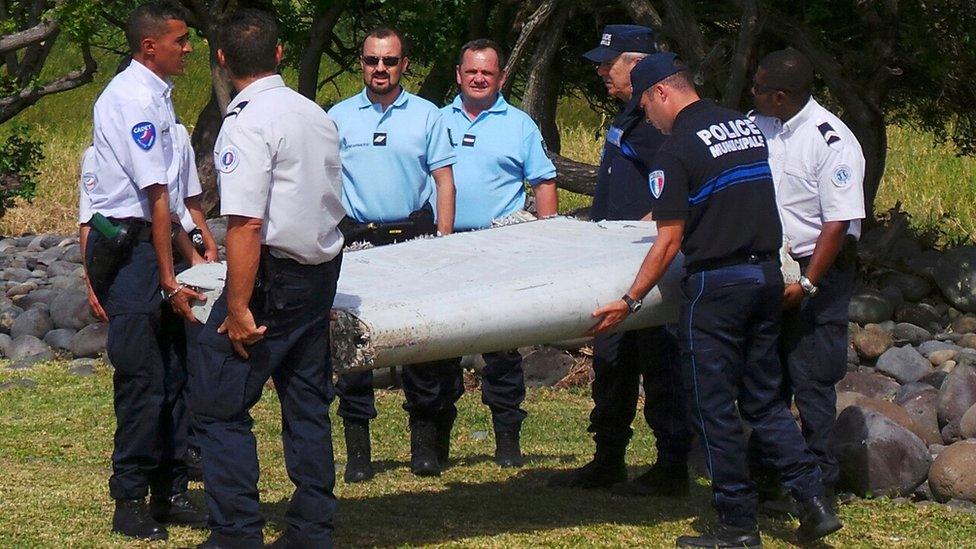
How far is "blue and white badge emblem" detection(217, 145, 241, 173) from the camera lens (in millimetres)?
4621

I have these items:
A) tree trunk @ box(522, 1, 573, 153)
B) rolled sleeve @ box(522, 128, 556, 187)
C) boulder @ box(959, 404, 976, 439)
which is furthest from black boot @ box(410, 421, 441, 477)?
tree trunk @ box(522, 1, 573, 153)

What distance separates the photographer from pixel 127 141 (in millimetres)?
5176

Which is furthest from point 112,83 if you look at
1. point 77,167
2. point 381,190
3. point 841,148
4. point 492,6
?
point 77,167

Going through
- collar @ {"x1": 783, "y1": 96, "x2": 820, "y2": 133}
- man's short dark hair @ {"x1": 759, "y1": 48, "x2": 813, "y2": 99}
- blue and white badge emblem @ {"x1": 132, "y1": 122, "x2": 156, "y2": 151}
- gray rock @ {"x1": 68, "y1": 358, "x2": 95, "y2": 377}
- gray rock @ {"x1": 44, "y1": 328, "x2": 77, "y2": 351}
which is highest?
man's short dark hair @ {"x1": 759, "y1": 48, "x2": 813, "y2": 99}

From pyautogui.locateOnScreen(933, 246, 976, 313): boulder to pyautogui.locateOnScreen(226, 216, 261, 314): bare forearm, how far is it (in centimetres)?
833

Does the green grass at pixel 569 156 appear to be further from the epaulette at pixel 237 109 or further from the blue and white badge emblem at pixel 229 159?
the blue and white badge emblem at pixel 229 159

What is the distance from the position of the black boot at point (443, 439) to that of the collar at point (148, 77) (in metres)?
2.32

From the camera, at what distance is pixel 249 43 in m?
4.76

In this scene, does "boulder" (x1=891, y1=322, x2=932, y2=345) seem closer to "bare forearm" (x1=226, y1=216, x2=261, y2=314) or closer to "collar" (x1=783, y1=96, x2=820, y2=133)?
"collar" (x1=783, y1=96, x2=820, y2=133)

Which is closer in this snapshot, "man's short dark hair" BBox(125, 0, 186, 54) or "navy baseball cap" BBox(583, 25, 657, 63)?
"man's short dark hair" BBox(125, 0, 186, 54)

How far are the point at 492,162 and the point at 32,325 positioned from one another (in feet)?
19.2

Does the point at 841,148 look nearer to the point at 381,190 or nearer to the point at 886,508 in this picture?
the point at 886,508

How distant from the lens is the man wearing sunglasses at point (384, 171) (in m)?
6.57

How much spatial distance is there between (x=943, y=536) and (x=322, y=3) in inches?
328
